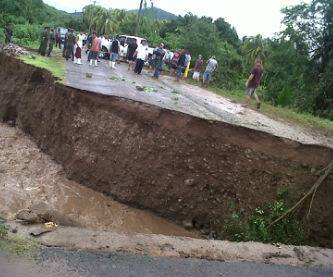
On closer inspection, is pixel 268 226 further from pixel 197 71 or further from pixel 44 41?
pixel 197 71

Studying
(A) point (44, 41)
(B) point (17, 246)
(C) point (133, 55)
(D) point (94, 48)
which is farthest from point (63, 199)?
(C) point (133, 55)

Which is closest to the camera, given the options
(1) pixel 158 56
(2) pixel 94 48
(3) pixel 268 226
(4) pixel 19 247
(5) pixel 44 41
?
(4) pixel 19 247

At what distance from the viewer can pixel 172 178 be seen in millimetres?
10797

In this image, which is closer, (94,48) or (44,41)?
(44,41)

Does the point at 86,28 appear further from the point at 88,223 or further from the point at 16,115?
the point at 88,223

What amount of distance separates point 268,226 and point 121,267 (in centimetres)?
487

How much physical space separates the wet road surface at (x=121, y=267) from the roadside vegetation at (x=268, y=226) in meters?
2.79

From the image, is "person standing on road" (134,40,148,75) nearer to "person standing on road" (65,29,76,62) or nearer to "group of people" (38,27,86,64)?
"group of people" (38,27,86,64)

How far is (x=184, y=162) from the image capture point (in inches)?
423

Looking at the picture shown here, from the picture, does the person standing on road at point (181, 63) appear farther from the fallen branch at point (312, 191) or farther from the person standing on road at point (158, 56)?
the fallen branch at point (312, 191)

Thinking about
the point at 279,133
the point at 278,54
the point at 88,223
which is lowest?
the point at 88,223

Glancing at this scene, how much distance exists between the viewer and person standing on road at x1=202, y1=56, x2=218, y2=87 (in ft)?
64.5

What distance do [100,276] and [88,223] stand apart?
15.0ft

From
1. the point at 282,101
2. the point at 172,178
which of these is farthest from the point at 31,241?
the point at 282,101
